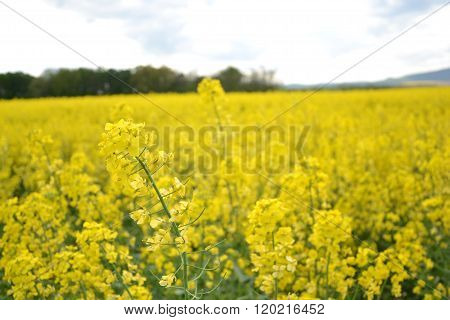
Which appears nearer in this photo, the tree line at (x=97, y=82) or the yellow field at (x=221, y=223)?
the yellow field at (x=221, y=223)

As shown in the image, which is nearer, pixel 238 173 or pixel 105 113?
pixel 238 173

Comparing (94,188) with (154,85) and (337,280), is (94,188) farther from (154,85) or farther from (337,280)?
(154,85)

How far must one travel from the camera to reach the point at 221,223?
12.6 ft

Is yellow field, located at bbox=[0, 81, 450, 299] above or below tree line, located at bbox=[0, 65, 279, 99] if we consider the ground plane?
below

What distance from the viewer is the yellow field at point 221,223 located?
1.93 metres

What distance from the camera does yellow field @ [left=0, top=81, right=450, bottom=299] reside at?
1.93m

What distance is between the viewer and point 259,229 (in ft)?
7.12

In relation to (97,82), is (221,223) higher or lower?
lower

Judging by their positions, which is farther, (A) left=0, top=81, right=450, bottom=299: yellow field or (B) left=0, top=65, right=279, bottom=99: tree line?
(B) left=0, top=65, right=279, bottom=99: tree line

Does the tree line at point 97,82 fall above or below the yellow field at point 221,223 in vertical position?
above

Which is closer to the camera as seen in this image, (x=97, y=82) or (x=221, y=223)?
(x=221, y=223)

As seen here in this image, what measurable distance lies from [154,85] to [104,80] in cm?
86

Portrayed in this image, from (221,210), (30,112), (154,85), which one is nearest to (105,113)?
(30,112)

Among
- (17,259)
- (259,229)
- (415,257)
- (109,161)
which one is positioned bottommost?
(415,257)
